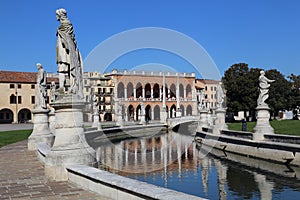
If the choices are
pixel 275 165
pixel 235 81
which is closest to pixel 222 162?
pixel 275 165

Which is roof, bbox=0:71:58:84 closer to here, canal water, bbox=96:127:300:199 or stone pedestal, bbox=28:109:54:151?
stone pedestal, bbox=28:109:54:151

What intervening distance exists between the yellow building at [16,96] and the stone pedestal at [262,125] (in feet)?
179

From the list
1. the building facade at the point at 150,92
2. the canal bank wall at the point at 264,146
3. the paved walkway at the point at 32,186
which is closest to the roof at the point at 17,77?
the building facade at the point at 150,92

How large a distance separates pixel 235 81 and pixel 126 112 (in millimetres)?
24053

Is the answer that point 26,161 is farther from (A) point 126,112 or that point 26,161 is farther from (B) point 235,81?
(A) point 126,112

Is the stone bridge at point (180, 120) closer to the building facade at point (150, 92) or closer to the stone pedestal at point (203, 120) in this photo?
the stone pedestal at point (203, 120)

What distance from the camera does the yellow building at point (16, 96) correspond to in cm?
6731

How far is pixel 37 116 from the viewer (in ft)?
53.7

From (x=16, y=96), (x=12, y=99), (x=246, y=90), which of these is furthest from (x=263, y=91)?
(x=12, y=99)

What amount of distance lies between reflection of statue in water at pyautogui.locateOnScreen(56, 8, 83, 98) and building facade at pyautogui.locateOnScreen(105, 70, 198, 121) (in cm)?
6121

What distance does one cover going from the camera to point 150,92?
255 feet

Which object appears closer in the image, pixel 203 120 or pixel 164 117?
pixel 203 120

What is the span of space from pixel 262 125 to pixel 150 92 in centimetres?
6020

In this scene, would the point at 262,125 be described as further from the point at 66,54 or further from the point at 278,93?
the point at 278,93
